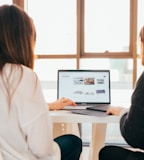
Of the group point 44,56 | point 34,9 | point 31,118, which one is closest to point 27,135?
point 31,118

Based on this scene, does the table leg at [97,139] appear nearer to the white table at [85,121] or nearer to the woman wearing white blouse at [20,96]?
the white table at [85,121]

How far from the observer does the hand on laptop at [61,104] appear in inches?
75.6

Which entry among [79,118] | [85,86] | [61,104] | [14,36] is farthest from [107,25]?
[14,36]

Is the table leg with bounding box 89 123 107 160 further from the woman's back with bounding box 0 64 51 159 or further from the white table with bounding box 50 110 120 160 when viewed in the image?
the woman's back with bounding box 0 64 51 159

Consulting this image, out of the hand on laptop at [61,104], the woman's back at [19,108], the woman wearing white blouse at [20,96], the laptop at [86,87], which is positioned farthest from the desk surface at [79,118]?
the woman's back at [19,108]

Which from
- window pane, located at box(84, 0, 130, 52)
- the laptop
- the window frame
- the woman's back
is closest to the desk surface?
the laptop

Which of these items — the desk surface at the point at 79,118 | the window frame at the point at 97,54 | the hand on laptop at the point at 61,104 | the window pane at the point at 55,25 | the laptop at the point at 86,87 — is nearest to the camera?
the desk surface at the point at 79,118

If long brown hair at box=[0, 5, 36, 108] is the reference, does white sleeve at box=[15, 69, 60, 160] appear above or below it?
below

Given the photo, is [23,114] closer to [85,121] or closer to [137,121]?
[137,121]

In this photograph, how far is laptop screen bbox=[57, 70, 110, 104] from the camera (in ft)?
7.00

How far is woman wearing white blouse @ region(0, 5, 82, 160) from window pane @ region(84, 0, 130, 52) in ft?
6.60

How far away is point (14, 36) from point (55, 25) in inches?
82.0

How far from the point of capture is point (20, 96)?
1.12 metres

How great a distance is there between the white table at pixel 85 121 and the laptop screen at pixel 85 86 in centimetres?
23
